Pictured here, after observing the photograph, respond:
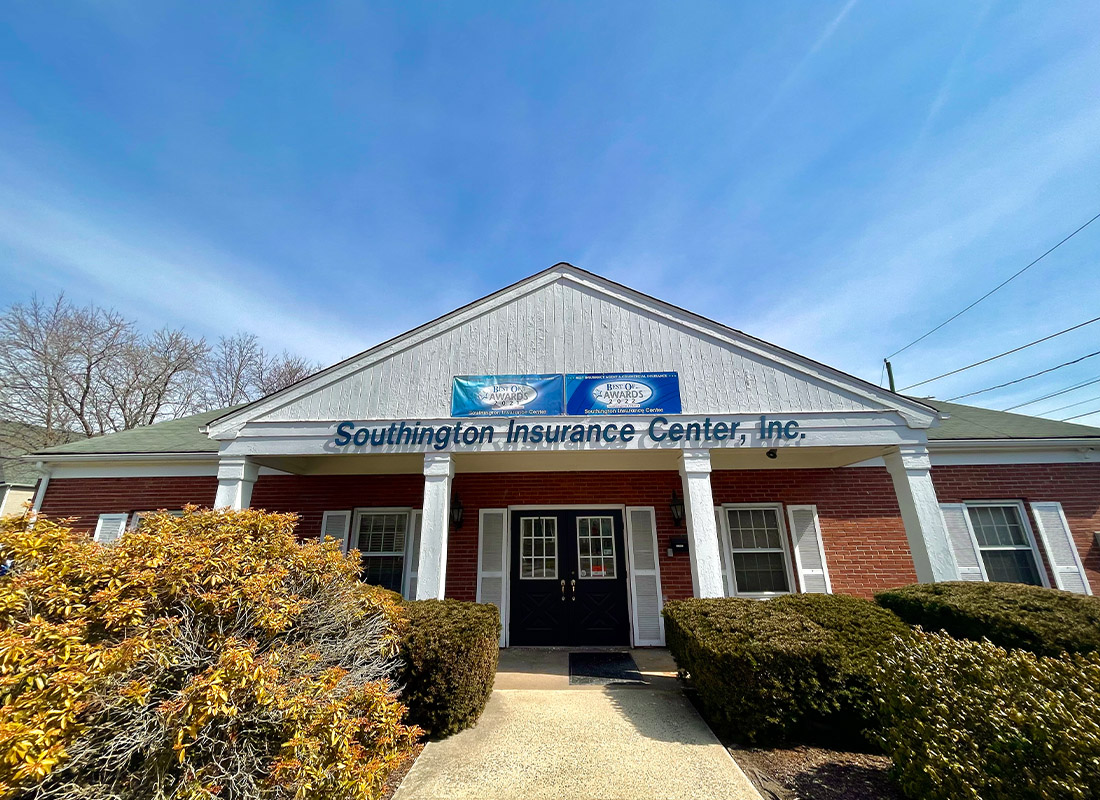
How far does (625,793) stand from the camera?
3682 mm

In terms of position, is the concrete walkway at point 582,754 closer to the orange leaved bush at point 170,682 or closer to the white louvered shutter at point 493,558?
the orange leaved bush at point 170,682

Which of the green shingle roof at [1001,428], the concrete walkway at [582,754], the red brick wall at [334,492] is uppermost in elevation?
the green shingle roof at [1001,428]

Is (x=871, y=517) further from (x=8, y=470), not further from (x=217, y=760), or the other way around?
(x=8, y=470)

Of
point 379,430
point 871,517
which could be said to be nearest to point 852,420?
point 871,517

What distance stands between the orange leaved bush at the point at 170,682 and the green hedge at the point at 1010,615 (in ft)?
19.0

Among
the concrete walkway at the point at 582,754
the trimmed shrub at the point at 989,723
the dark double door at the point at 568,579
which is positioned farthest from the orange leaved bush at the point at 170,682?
the dark double door at the point at 568,579

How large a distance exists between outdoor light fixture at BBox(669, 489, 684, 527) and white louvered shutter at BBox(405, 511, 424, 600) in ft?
16.2

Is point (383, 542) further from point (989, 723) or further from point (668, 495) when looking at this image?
point (989, 723)

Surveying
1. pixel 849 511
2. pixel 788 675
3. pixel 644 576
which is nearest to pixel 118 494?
pixel 644 576

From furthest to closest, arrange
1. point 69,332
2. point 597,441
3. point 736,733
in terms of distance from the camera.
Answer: point 69,332, point 597,441, point 736,733

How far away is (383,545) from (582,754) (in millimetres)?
6384

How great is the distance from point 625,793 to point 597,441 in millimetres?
4329

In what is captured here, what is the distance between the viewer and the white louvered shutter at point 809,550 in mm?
8875

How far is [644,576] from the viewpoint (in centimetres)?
903
